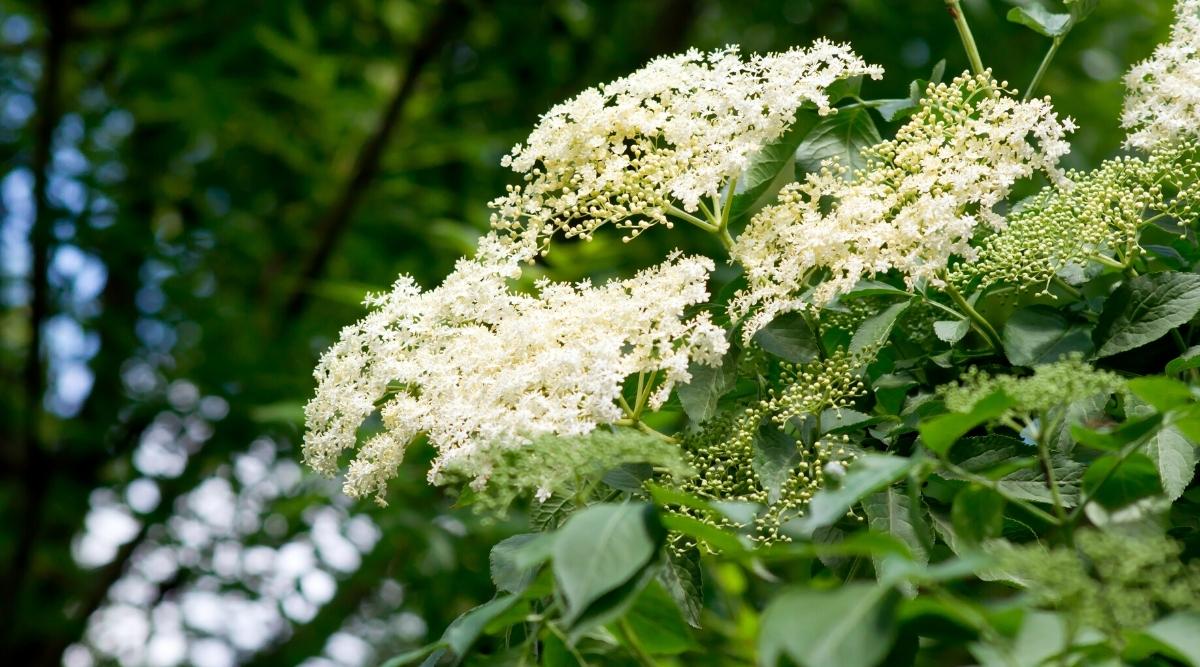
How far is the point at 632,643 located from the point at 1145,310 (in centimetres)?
44

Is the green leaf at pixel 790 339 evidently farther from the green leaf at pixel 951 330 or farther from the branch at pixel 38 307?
the branch at pixel 38 307

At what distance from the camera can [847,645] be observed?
1.39 feet

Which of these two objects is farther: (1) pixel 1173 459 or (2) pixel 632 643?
(1) pixel 1173 459

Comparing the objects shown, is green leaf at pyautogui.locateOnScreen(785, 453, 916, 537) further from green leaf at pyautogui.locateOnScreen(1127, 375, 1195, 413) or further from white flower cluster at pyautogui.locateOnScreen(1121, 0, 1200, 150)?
white flower cluster at pyautogui.locateOnScreen(1121, 0, 1200, 150)

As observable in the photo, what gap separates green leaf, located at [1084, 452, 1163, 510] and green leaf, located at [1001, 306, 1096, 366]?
0.18 metres

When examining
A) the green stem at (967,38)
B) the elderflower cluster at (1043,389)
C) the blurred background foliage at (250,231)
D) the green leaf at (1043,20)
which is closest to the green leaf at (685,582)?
the elderflower cluster at (1043,389)

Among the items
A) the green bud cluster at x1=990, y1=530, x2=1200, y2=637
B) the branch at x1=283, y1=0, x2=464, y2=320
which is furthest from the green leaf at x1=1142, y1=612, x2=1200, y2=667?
the branch at x1=283, y1=0, x2=464, y2=320

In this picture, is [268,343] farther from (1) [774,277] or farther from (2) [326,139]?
(1) [774,277]

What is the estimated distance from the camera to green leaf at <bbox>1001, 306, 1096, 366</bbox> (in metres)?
0.80

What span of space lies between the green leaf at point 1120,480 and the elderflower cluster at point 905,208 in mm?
203

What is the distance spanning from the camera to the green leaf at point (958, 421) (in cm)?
53

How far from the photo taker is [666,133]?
858 millimetres

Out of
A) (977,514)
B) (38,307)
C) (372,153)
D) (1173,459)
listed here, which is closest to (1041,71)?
(1173,459)

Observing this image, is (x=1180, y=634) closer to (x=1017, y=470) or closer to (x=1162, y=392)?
(x=1162, y=392)
